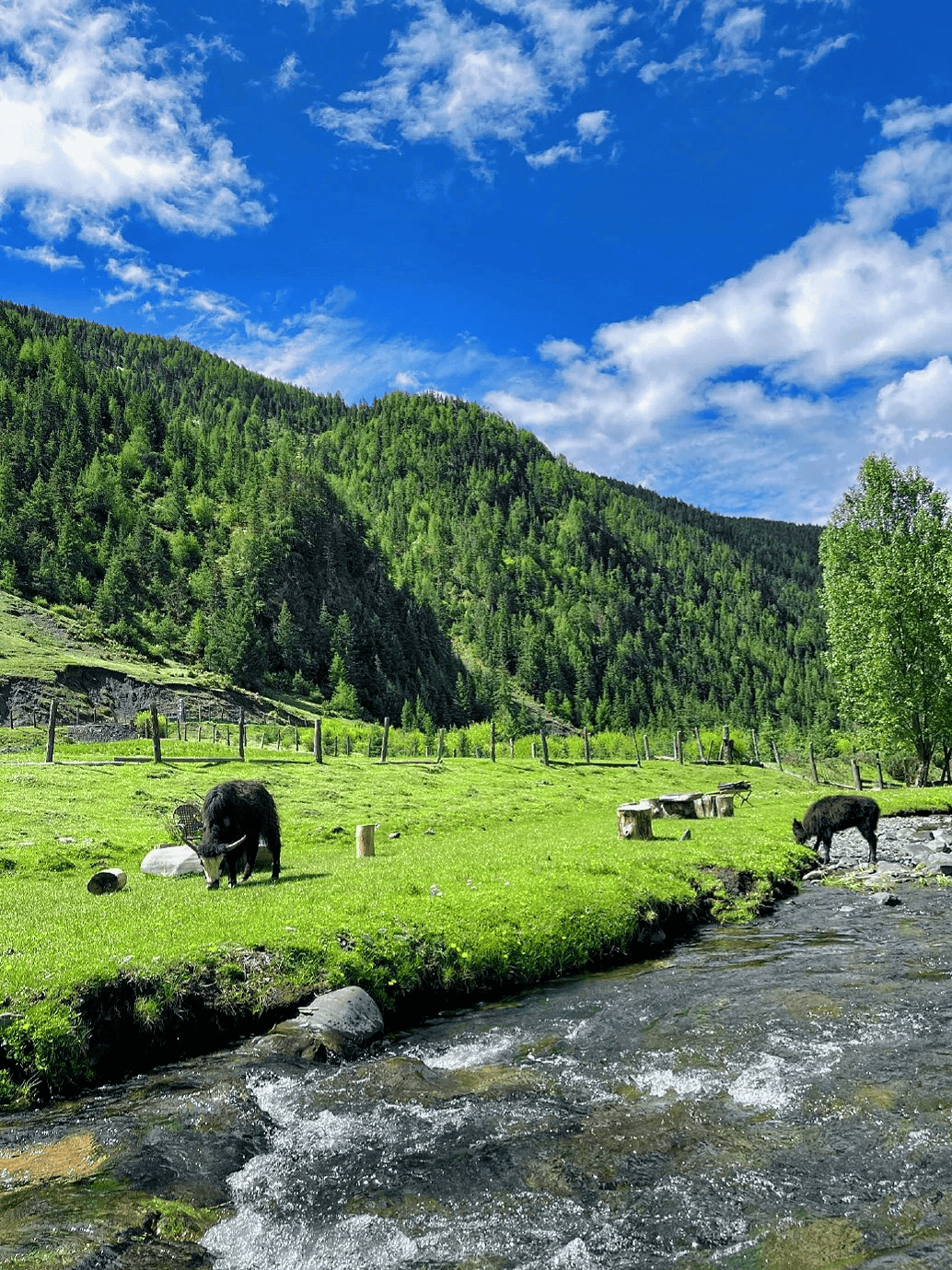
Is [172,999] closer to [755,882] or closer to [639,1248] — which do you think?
[639,1248]

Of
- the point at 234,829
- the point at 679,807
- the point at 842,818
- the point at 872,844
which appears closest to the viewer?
the point at 234,829

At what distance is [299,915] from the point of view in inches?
639

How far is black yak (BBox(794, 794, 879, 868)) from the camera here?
94.4ft

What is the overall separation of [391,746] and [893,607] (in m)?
64.0

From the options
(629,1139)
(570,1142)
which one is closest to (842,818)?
(629,1139)

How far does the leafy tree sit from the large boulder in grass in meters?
44.6

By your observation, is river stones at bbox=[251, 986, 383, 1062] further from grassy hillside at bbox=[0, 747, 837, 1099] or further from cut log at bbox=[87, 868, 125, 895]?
cut log at bbox=[87, 868, 125, 895]

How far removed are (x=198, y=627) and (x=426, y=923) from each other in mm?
161197

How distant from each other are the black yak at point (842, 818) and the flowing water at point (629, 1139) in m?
15.6

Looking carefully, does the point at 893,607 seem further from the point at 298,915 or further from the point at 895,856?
the point at 298,915

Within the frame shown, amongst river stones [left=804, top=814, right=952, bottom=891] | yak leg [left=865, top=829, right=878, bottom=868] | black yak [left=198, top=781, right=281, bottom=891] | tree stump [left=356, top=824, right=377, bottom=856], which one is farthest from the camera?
yak leg [left=865, top=829, right=878, bottom=868]

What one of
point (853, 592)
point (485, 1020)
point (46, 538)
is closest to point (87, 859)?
point (485, 1020)

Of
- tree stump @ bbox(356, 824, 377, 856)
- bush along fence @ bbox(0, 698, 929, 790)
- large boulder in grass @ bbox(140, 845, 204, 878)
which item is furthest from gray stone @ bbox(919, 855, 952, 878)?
bush along fence @ bbox(0, 698, 929, 790)

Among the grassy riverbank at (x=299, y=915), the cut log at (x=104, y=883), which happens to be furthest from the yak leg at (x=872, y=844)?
the cut log at (x=104, y=883)
